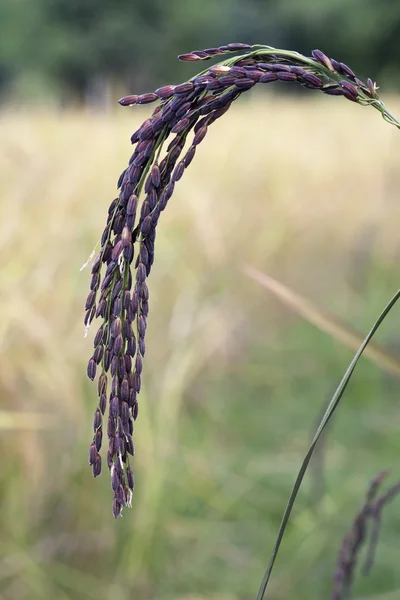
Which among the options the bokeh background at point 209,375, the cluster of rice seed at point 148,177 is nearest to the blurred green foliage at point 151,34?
the bokeh background at point 209,375

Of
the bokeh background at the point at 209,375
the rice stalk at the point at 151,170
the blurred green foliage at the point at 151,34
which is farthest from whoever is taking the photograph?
the blurred green foliage at the point at 151,34

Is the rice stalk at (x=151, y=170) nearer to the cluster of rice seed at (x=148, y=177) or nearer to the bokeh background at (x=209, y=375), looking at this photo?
the cluster of rice seed at (x=148, y=177)

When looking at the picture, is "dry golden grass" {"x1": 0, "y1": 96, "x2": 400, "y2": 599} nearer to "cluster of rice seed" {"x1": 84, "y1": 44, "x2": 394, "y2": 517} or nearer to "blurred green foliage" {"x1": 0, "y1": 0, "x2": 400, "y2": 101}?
"cluster of rice seed" {"x1": 84, "y1": 44, "x2": 394, "y2": 517}

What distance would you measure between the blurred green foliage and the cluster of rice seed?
19.4 metres

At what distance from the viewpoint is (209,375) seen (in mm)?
2254

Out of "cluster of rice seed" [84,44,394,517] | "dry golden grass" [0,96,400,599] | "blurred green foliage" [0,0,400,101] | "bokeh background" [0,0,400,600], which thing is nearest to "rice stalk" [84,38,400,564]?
"cluster of rice seed" [84,44,394,517]

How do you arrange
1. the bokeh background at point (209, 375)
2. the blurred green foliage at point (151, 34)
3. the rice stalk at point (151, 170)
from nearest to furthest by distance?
the rice stalk at point (151, 170) → the bokeh background at point (209, 375) → the blurred green foliage at point (151, 34)

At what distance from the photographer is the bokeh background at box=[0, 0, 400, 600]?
1.26 m

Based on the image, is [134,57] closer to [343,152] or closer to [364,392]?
[343,152]

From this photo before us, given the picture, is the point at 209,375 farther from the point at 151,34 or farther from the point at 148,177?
the point at 151,34

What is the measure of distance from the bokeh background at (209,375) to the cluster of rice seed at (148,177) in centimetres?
30

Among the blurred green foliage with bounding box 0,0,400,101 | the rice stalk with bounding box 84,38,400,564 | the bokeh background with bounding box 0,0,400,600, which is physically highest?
the blurred green foliage with bounding box 0,0,400,101

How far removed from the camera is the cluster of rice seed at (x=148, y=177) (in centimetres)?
37

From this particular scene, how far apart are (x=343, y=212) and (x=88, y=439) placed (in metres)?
2.26
